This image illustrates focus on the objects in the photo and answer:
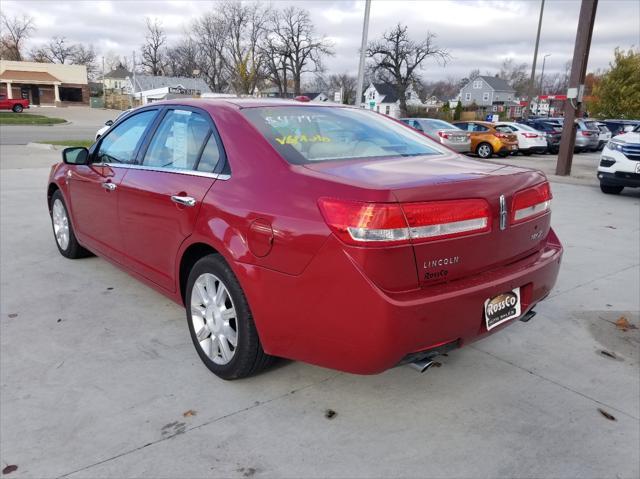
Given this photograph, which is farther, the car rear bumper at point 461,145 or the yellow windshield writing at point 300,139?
the car rear bumper at point 461,145

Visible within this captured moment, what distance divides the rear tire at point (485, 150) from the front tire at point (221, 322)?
714 inches

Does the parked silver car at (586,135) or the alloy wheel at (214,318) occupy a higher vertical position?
the parked silver car at (586,135)

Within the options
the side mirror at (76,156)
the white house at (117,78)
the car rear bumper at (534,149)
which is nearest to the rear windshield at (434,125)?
the car rear bumper at (534,149)

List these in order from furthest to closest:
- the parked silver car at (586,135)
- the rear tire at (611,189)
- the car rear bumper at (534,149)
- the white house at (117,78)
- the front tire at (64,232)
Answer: the white house at (117,78) → the parked silver car at (586,135) → the car rear bumper at (534,149) → the rear tire at (611,189) → the front tire at (64,232)

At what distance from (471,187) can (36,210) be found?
6.97 m

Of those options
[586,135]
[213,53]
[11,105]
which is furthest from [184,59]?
[586,135]

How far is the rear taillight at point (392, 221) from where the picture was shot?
85.9 inches

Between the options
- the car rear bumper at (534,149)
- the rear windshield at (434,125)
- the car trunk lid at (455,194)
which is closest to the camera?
the car trunk lid at (455,194)

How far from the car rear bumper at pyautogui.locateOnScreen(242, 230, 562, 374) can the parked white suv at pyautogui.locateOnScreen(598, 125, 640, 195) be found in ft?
28.7

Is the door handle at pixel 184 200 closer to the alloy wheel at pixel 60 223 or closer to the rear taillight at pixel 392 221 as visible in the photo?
the rear taillight at pixel 392 221

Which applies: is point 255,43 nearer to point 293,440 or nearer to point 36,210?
point 36,210

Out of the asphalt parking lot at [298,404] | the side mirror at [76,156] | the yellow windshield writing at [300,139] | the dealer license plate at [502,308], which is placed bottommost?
the asphalt parking lot at [298,404]

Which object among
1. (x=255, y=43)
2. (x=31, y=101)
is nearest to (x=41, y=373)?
(x=255, y=43)

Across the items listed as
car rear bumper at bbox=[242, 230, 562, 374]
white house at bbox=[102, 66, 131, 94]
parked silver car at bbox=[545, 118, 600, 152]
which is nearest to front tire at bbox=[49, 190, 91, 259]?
car rear bumper at bbox=[242, 230, 562, 374]
